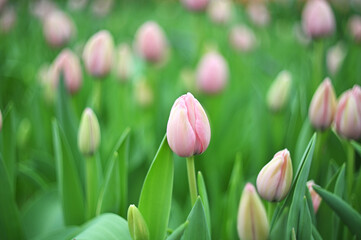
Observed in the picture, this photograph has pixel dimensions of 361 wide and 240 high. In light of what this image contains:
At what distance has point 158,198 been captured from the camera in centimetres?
56

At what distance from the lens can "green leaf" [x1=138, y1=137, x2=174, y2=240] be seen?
1.81ft

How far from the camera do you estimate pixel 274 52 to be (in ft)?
6.70

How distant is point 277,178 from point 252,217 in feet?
0.19

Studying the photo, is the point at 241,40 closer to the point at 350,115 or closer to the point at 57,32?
the point at 57,32

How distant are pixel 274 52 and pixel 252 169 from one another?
121cm

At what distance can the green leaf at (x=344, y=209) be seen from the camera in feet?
1.73

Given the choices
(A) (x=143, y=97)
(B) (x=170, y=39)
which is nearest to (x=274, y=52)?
(B) (x=170, y=39)

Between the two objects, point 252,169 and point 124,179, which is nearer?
point 124,179

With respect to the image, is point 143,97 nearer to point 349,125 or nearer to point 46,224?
point 46,224

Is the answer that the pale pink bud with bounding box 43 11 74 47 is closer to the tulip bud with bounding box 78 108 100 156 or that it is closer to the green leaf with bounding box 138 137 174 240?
the tulip bud with bounding box 78 108 100 156

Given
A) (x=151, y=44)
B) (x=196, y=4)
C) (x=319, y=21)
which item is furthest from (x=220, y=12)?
(x=319, y=21)

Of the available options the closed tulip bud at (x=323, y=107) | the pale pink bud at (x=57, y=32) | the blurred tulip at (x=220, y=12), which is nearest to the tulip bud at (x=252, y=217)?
the closed tulip bud at (x=323, y=107)

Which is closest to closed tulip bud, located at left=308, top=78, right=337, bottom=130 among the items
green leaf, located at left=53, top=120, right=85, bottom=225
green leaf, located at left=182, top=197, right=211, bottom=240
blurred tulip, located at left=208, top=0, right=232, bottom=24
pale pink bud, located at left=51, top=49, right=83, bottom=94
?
green leaf, located at left=182, top=197, right=211, bottom=240

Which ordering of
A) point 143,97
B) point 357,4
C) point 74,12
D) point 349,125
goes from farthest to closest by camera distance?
point 74,12 < point 357,4 < point 143,97 < point 349,125
